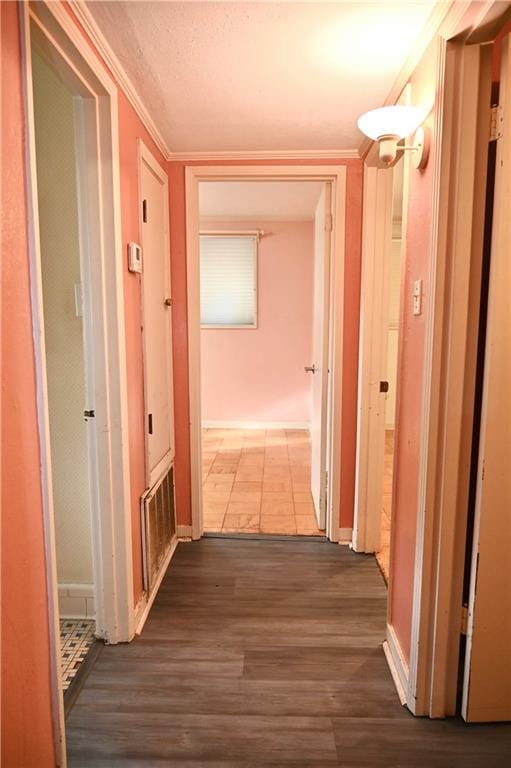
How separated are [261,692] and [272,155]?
8.29ft

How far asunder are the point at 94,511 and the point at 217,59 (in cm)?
175

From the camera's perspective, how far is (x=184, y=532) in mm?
2785

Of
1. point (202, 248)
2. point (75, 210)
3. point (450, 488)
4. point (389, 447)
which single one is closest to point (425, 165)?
point (450, 488)

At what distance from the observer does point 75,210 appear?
1.84 m

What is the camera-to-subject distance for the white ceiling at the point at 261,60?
1343 millimetres

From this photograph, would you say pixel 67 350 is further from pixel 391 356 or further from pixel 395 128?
pixel 391 356

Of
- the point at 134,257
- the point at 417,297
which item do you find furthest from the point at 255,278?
the point at 417,297

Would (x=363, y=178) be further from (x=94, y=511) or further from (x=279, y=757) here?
(x=279, y=757)

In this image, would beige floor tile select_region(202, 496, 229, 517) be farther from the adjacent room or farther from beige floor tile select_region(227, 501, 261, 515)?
the adjacent room

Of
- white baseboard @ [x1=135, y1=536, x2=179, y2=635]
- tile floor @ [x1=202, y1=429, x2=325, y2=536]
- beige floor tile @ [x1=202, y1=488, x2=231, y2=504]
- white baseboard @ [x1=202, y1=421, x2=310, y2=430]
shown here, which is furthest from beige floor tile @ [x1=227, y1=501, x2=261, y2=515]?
white baseboard @ [x1=202, y1=421, x2=310, y2=430]

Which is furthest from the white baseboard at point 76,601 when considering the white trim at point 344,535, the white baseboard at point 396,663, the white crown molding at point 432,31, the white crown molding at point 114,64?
the white crown molding at point 432,31

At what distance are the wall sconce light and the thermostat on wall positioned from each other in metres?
0.99

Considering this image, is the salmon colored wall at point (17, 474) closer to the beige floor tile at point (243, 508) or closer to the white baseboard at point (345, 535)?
the white baseboard at point (345, 535)

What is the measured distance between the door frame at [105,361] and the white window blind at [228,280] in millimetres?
3556
